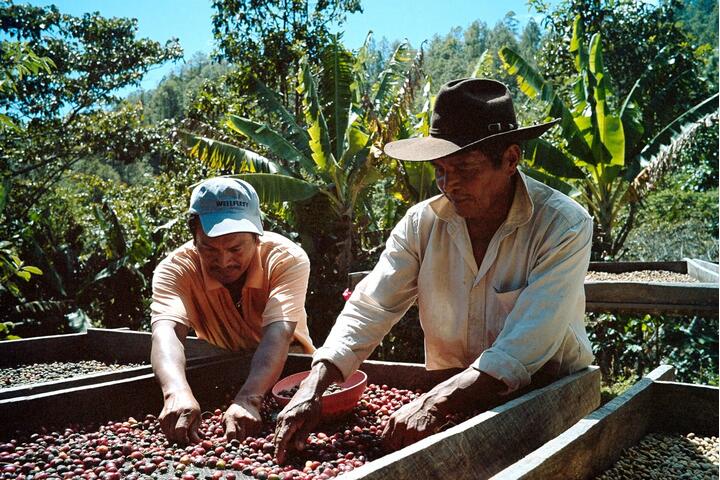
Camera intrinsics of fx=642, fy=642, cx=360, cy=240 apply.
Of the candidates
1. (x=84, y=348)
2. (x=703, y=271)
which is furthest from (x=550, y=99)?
(x=84, y=348)

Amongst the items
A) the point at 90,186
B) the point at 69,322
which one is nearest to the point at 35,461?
the point at 69,322

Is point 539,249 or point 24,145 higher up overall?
point 24,145

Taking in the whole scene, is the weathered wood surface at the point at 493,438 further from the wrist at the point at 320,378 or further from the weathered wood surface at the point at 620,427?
the wrist at the point at 320,378

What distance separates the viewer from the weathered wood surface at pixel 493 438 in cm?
141

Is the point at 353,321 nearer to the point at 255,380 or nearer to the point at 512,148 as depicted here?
the point at 255,380

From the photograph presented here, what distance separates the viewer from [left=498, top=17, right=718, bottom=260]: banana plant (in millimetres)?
7723

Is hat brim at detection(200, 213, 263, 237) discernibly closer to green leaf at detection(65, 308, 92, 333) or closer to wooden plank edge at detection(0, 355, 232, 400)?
wooden plank edge at detection(0, 355, 232, 400)

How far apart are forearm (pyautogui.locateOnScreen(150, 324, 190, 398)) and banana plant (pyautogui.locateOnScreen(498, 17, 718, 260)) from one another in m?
5.71

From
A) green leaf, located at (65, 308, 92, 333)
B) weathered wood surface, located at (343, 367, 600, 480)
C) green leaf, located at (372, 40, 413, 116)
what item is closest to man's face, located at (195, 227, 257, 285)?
weathered wood surface, located at (343, 367, 600, 480)

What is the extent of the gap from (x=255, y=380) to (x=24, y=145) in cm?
1169

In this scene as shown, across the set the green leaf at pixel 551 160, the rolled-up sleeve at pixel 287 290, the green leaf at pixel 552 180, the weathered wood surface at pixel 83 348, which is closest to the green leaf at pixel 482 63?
the green leaf at pixel 551 160

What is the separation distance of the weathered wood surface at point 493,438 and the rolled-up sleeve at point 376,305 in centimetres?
63

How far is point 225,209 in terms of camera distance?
2.62 m

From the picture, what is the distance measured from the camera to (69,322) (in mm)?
7355
